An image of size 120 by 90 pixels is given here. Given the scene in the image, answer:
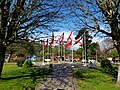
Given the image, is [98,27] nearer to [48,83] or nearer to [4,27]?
[48,83]

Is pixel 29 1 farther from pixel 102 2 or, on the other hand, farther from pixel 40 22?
pixel 102 2

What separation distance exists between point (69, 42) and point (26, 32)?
23157 millimetres

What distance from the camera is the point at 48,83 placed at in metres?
15.2

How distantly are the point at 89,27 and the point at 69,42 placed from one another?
71.2ft

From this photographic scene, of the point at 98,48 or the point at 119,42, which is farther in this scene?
the point at 98,48

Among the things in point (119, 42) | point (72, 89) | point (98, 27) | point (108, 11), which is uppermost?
point (108, 11)

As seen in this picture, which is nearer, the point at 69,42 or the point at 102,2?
the point at 102,2

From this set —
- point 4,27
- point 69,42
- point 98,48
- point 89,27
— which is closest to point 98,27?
point 89,27

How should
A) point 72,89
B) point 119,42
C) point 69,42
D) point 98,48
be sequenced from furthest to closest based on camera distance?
point 98,48 → point 69,42 → point 119,42 → point 72,89

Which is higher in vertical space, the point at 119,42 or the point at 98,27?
the point at 98,27

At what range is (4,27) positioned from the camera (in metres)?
15.4

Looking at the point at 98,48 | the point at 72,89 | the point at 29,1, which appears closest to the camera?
the point at 72,89

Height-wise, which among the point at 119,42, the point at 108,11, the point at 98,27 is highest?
the point at 108,11

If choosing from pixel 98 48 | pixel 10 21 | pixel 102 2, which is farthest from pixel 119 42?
pixel 98 48
